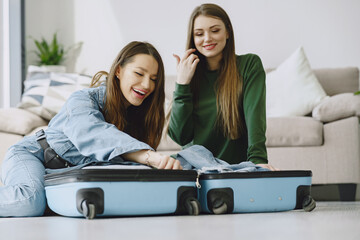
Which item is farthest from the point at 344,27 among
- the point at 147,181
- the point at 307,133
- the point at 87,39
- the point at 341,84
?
the point at 147,181

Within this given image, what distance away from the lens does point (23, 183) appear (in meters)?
1.64

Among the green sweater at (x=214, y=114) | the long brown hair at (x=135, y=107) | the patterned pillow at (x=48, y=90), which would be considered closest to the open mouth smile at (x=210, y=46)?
the green sweater at (x=214, y=114)

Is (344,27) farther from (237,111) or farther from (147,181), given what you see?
(147,181)

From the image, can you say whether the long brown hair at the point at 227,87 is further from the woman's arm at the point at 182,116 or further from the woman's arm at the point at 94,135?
the woman's arm at the point at 94,135

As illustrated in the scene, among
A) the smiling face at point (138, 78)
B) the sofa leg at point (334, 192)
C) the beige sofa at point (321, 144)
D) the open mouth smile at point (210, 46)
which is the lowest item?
the sofa leg at point (334, 192)

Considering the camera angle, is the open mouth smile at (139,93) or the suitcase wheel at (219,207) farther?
the open mouth smile at (139,93)

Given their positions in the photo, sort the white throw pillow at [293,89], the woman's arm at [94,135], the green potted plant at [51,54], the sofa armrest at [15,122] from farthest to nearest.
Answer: the green potted plant at [51,54] < the white throw pillow at [293,89] < the sofa armrest at [15,122] < the woman's arm at [94,135]

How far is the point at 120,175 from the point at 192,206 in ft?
0.77

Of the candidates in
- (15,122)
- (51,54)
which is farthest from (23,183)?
(51,54)

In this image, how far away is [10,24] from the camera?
14.4ft

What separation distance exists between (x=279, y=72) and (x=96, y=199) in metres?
2.61

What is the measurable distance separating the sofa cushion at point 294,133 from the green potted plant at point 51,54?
2.13 meters

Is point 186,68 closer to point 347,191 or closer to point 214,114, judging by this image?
point 214,114

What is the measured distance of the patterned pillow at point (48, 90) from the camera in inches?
139
